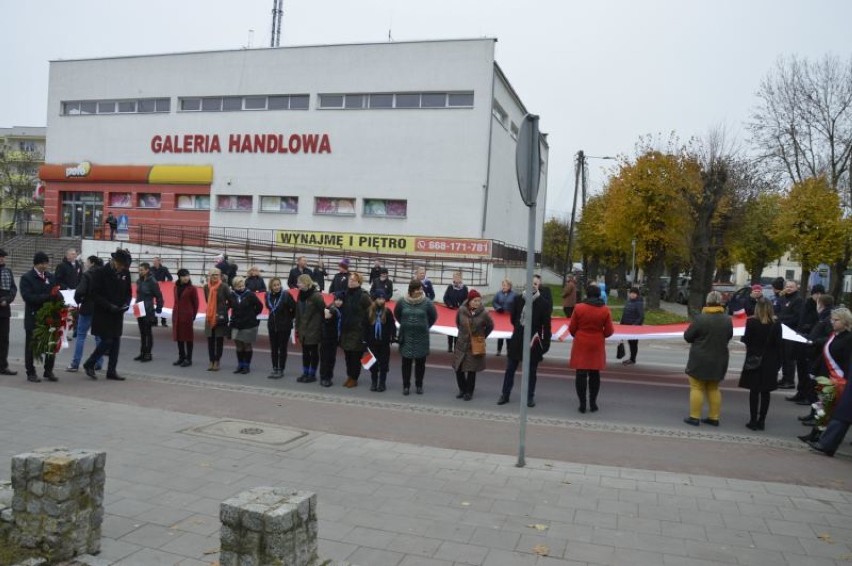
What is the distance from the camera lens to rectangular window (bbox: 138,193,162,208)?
134 ft

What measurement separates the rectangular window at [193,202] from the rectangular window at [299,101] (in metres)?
7.48

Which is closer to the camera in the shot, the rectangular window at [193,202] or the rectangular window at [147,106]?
the rectangular window at [193,202]

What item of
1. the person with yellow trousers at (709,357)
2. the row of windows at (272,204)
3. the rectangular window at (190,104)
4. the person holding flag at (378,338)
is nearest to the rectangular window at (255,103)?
the rectangular window at (190,104)

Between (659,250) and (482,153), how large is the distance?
9.64 meters

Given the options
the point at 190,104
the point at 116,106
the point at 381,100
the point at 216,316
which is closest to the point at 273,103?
Result: the point at 190,104

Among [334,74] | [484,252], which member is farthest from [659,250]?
[334,74]

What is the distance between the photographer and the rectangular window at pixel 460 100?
34.1m

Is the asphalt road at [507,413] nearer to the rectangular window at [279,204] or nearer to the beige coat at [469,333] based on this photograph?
the beige coat at [469,333]

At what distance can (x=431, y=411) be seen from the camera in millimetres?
9414

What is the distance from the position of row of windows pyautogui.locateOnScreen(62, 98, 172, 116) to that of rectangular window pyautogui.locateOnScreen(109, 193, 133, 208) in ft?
16.3

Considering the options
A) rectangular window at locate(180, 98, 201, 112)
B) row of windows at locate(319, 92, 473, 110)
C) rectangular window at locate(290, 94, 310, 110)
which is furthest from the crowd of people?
rectangular window at locate(180, 98, 201, 112)

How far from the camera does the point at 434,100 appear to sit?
34656mm

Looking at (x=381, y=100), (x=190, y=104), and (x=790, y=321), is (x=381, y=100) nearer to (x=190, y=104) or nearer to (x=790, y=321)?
(x=190, y=104)

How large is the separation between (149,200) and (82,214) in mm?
6388
